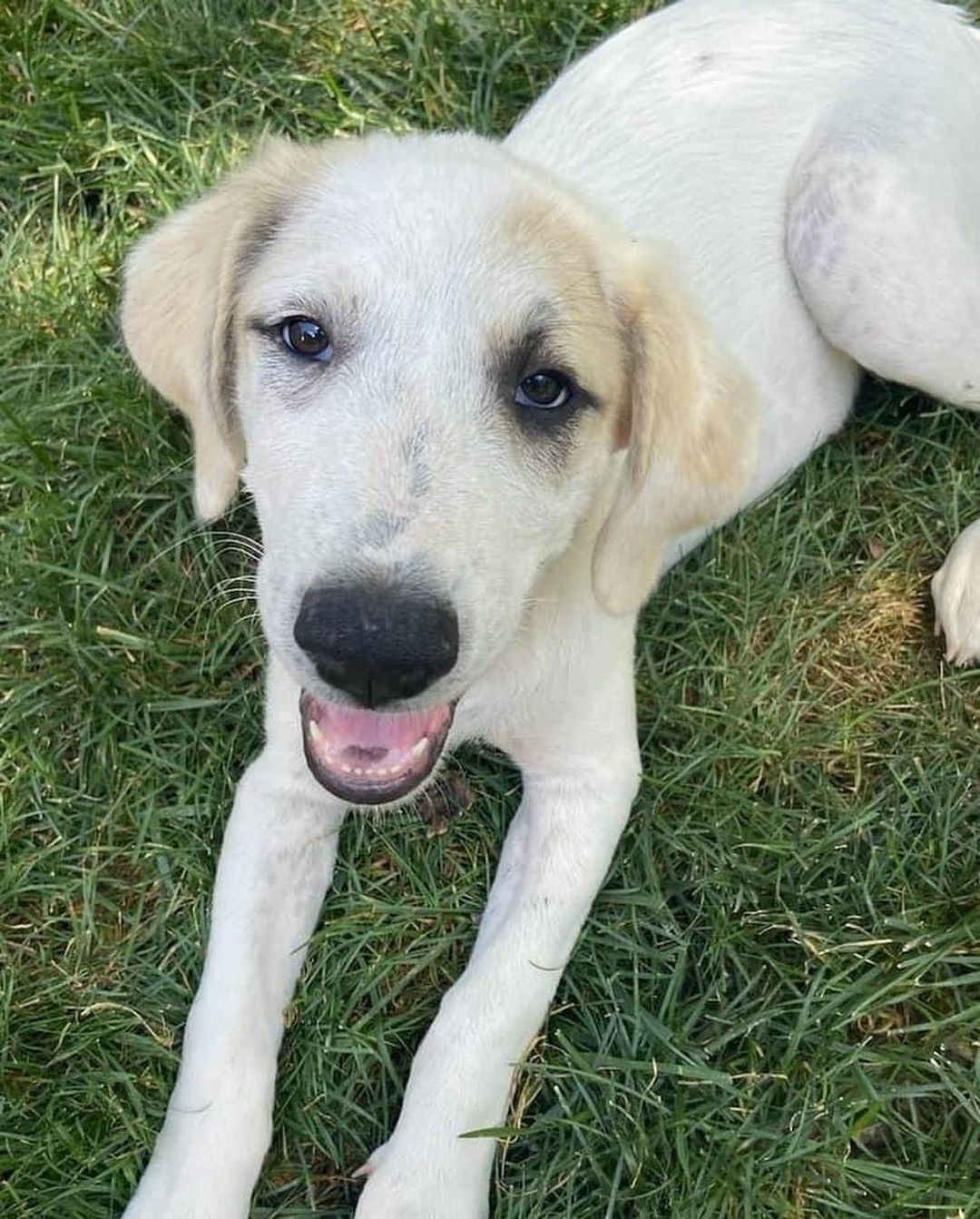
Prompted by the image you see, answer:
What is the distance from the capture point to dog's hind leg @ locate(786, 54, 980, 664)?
3262 millimetres

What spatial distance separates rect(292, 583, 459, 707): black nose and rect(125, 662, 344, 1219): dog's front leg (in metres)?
0.82

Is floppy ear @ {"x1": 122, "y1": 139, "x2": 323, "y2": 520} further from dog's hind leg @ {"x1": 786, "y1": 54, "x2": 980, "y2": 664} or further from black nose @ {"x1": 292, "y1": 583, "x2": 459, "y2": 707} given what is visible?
dog's hind leg @ {"x1": 786, "y1": 54, "x2": 980, "y2": 664}

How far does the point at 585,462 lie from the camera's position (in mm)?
2514

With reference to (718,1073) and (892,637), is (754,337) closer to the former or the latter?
(892,637)

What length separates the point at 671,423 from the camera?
101 inches

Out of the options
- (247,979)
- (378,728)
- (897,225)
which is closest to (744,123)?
(897,225)

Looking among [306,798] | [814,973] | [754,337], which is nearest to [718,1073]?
[814,973]

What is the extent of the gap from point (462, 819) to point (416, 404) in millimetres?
1434

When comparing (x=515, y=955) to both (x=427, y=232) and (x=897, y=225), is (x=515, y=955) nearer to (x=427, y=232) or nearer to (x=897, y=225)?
(x=427, y=232)

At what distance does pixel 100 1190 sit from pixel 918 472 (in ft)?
9.81

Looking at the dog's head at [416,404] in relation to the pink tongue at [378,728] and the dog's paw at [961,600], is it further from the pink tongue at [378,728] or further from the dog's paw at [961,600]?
the dog's paw at [961,600]

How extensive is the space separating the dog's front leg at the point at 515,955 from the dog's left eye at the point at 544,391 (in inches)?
29.7

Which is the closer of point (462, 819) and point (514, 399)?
point (514, 399)

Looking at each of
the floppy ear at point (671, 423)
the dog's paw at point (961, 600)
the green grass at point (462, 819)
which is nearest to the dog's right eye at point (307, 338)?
the floppy ear at point (671, 423)
